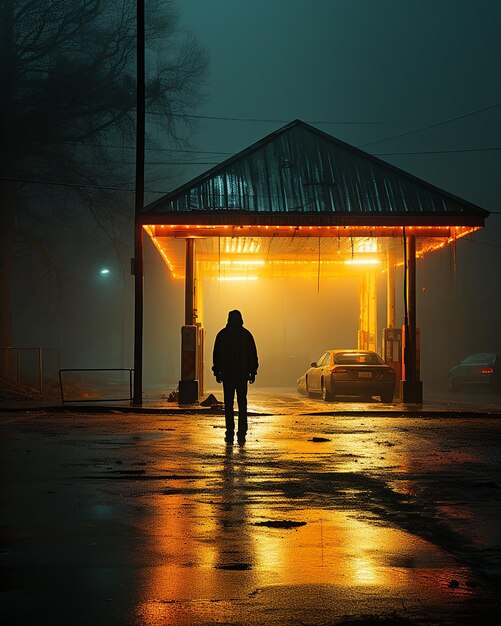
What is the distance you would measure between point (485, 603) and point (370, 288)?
31.9m

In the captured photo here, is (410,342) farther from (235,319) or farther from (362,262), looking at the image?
(235,319)

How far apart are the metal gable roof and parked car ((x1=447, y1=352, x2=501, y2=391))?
39.0ft

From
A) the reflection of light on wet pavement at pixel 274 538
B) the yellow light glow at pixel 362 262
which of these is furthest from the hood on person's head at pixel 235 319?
the yellow light glow at pixel 362 262

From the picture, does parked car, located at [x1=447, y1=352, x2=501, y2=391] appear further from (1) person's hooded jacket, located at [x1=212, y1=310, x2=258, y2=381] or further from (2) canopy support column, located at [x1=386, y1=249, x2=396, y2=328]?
(1) person's hooded jacket, located at [x1=212, y1=310, x2=258, y2=381]

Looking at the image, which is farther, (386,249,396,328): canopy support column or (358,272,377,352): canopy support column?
(358,272,377,352): canopy support column

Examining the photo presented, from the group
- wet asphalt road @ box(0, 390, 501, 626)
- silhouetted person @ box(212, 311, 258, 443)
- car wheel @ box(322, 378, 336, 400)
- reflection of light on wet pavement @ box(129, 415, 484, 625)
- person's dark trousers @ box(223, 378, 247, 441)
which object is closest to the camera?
wet asphalt road @ box(0, 390, 501, 626)

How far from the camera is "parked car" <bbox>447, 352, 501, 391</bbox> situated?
36.3m

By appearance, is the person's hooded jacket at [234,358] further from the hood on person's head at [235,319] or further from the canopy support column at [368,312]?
the canopy support column at [368,312]

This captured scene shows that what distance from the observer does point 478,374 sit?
3662 centimetres

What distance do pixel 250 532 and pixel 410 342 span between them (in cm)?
1946

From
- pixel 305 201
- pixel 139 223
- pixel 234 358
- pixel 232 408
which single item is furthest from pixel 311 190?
pixel 232 408

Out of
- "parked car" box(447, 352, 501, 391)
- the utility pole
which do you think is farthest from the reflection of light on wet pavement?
"parked car" box(447, 352, 501, 391)

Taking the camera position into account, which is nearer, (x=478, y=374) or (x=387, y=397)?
(x=387, y=397)

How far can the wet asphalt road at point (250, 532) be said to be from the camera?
523cm
